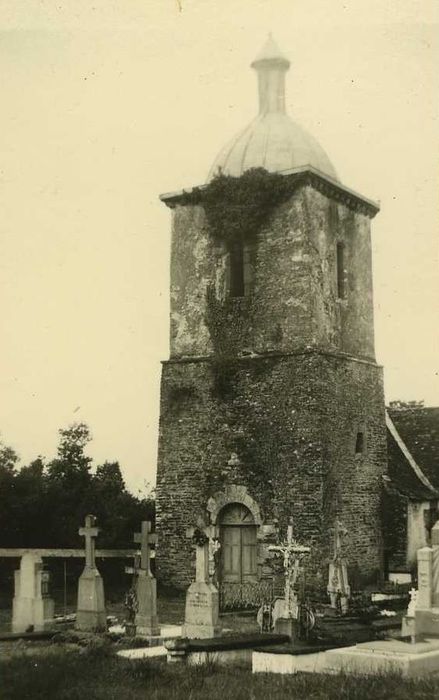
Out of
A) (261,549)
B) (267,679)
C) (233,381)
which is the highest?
(233,381)

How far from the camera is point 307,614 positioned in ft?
60.1

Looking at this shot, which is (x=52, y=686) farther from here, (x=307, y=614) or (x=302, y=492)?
(x=302, y=492)

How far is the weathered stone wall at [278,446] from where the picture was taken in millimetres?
24500

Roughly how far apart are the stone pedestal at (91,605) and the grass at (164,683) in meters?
4.89

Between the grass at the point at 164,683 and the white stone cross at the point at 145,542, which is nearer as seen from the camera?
the grass at the point at 164,683

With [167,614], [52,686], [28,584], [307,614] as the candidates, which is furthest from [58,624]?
[52,686]

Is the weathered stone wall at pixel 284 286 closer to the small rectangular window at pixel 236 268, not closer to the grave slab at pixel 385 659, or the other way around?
the small rectangular window at pixel 236 268

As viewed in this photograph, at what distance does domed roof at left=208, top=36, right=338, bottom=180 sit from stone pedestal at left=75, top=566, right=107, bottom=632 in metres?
11.6

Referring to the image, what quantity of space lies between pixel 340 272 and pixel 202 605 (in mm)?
11213

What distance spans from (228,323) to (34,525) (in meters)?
6.97

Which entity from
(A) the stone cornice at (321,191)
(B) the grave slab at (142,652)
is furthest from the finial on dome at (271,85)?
(B) the grave slab at (142,652)

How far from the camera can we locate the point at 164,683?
1298cm

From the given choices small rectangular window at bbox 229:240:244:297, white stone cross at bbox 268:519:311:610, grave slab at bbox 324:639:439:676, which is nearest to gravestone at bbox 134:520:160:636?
white stone cross at bbox 268:519:311:610

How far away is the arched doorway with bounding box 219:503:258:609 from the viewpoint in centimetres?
2511
